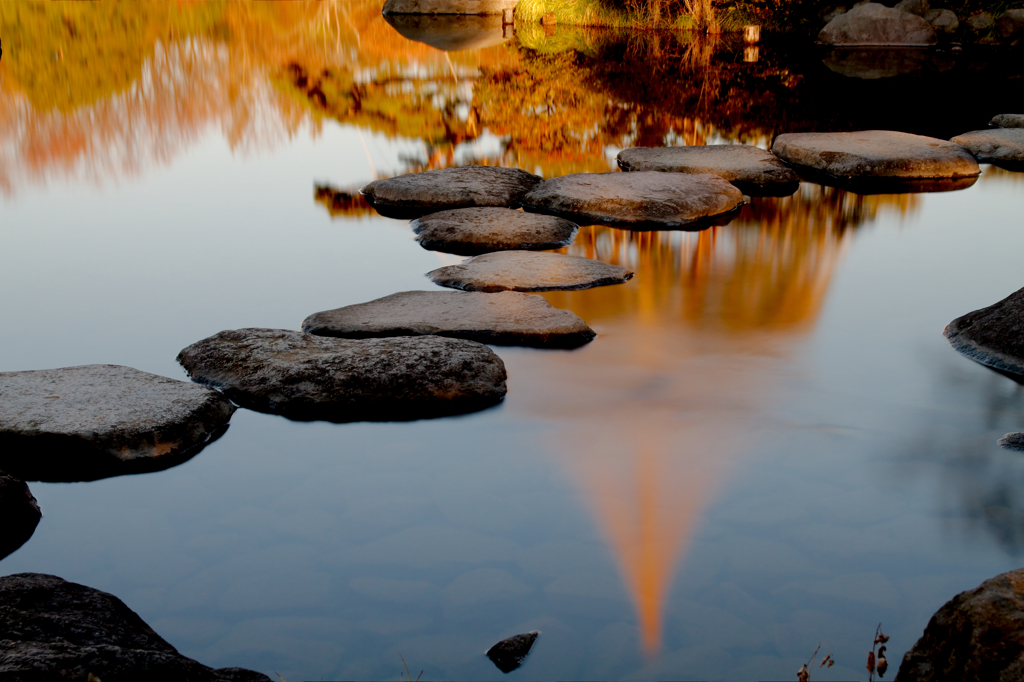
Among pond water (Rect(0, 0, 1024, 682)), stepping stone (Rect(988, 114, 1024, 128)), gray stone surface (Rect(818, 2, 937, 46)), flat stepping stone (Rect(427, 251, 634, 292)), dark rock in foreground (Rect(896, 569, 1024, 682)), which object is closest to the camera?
dark rock in foreground (Rect(896, 569, 1024, 682))

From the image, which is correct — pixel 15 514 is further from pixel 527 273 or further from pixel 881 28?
pixel 881 28

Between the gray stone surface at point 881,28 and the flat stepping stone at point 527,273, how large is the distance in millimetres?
11448

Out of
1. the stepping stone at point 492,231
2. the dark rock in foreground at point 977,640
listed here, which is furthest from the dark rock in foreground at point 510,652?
the stepping stone at point 492,231

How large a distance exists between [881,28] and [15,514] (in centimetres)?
1417

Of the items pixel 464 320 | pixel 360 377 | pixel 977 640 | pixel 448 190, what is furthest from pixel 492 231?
pixel 977 640

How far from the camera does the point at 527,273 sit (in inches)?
164

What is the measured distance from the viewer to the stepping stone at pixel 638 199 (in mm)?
5227

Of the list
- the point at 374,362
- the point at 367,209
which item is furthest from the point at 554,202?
the point at 374,362

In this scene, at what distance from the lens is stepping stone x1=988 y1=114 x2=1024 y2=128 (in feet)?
25.7

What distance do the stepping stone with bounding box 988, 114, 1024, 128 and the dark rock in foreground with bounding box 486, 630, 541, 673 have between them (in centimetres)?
736

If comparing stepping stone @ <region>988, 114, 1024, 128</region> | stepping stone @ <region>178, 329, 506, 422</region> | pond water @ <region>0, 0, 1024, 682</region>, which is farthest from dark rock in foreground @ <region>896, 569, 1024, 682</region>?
stepping stone @ <region>988, 114, 1024, 128</region>

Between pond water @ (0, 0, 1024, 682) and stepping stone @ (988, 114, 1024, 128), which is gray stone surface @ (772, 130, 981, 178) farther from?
stepping stone @ (988, 114, 1024, 128)

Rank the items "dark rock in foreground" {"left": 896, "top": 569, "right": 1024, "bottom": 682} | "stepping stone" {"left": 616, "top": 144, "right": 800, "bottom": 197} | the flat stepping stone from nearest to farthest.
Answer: "dark rock in foreground" {"left": 896, "top": 569, "right": 1024, "bottom": 682}, the flat stepping stone, "stepping stone" {"left": 616, "top": 144, "right": 800, "bottom": 197}

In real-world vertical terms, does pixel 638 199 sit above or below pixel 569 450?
above
